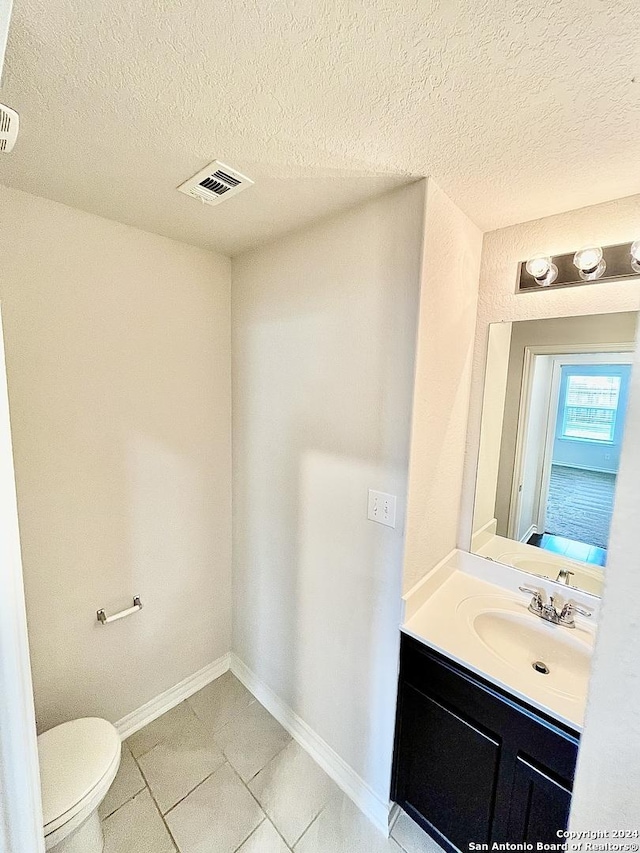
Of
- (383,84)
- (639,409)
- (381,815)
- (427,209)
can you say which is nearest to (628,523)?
(639,409)

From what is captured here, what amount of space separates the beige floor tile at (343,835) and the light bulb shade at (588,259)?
2305 mm

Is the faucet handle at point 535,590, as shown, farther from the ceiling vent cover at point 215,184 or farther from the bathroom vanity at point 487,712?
the ceiling vent cover at point 215,184

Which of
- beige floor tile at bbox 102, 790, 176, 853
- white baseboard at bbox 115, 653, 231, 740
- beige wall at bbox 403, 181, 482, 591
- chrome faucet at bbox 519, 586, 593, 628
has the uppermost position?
beige wall at bbox 403, 181, 482, 591

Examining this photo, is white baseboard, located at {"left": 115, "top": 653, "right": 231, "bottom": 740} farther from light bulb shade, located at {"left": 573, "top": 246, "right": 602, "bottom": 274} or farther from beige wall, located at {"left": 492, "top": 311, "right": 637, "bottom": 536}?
light bulb shade, located at {"left": 573, "top": 246, "right": 602, "bottom": 274}

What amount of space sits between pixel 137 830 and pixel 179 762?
0.26 metres

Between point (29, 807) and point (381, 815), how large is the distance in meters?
1.43

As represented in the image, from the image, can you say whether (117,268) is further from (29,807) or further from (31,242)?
(29,807)

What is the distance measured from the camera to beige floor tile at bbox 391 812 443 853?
133 cm

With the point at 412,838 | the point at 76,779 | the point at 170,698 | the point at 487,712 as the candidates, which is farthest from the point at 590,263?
the point at 170,698

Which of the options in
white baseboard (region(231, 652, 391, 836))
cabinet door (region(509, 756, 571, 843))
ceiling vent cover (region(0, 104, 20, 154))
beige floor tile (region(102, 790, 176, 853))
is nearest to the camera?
ceiling vent cover (region(0, 104, 20, 154))

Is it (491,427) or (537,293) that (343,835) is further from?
(537,293)

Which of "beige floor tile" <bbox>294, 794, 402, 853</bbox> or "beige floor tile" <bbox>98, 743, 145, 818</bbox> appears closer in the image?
"beige floor tile" <bbox>294, 794, 402, 853</bbox>

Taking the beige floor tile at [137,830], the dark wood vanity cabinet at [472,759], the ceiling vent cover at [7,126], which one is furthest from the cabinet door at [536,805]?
the ceiling vent cover at [7,126]

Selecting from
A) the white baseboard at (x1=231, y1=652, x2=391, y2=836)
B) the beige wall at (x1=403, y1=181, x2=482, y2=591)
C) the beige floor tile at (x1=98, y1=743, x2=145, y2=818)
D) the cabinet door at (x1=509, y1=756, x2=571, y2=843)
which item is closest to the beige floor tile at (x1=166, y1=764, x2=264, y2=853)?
the beige floor tile at (x1=98, y1=743, x2=145, y2=818)
